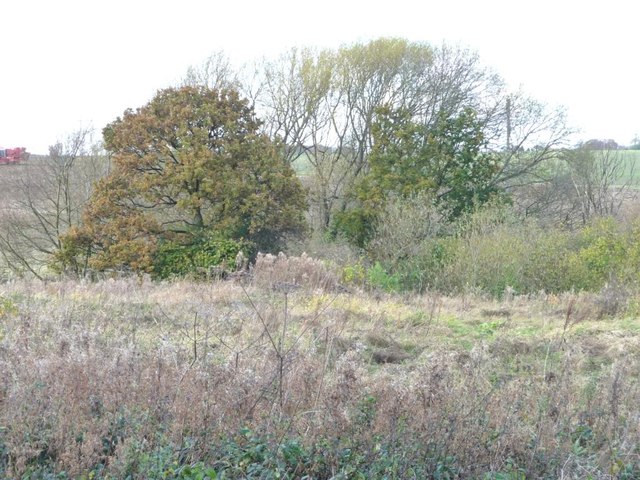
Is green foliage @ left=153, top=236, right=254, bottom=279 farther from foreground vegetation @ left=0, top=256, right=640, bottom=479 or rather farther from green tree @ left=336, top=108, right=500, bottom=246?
foreground vegetation @ left=0, top=256, right=640, bottom=479

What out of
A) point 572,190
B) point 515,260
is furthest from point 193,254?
point 572,190

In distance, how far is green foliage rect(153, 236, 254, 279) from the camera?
69.8ft

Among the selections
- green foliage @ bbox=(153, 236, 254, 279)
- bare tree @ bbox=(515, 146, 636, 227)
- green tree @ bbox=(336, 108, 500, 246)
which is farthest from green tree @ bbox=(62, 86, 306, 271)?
bare tree @ bbox=(515, 146, 636, 227)

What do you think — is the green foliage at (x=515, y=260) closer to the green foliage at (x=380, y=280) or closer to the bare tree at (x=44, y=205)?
the green foliage at (x=380, y=280)

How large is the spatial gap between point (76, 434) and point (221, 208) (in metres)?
18.9

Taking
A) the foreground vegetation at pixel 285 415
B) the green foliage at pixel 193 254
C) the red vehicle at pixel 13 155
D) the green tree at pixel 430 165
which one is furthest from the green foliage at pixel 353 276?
the red vehicle at pixel 13 155

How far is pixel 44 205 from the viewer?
25547mm

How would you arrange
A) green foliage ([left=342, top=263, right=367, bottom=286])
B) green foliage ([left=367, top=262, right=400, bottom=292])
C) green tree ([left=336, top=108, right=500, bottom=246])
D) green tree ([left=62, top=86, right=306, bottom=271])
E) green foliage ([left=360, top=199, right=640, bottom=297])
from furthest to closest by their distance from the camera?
green tree ([left=336, top=108, right=500, bottom=246])
green tree ([left=62, top=86, right=306, bottom=271])
green foliage ([left=360, top=199, right=640, bottom=297])
green foliage ([left=367, top=262, right=400, bottom=292])
green foliage ([left=342, top=263, right=367, bottom=286])

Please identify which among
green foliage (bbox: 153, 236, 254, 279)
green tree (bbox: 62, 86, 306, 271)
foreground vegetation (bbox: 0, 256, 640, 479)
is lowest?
green foliage (bbox: 153, 236, 254, 279)

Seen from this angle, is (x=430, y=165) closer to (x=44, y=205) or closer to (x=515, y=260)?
(x=515, y=260)

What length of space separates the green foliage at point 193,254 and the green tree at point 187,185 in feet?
1.05

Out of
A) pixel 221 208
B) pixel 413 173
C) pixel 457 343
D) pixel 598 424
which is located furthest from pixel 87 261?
pixel 598 424

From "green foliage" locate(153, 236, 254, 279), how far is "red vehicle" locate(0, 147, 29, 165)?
10103 millimetres

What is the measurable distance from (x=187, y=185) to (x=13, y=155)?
11.6 metres
